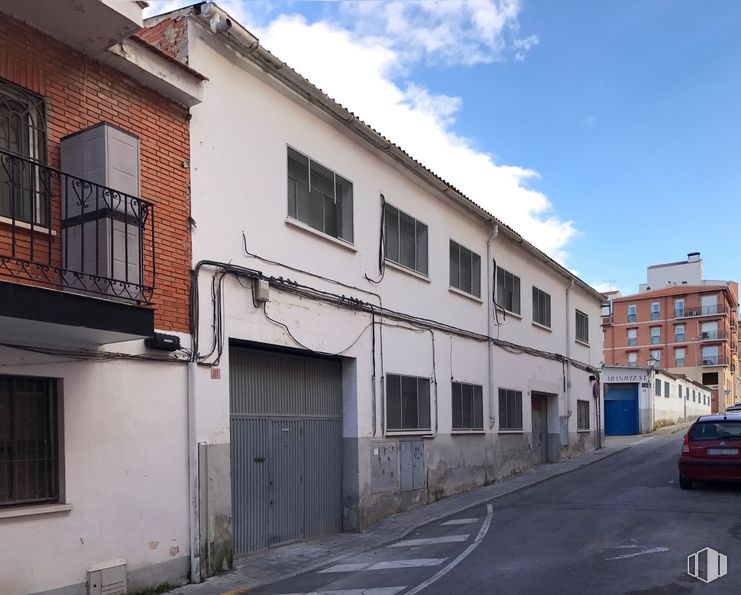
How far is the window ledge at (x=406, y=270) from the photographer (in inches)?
512

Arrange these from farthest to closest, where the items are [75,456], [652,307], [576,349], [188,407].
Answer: [652,307] < [576,349] < [188,407] < [75,456]

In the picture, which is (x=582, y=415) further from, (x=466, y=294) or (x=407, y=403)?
(x=407, y=403)

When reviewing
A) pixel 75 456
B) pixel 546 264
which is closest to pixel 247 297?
pixel 75 456

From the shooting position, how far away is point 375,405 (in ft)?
40.1

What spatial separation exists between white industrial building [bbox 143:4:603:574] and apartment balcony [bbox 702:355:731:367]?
59.9 meters

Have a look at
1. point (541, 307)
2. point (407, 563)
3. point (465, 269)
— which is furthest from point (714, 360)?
point (407, 563)

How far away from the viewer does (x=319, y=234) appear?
36.0 ft

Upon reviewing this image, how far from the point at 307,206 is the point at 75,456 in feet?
17.7

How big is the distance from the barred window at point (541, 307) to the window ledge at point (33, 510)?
16067 millimetres

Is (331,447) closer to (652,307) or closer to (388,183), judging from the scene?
(388,183)

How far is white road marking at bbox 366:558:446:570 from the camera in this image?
28.1 ft

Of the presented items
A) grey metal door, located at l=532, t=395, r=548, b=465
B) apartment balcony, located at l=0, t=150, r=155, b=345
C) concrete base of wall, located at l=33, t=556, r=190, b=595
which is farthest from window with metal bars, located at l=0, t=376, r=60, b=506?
grey metal door, located at l=532, t=395, r=548, b=465

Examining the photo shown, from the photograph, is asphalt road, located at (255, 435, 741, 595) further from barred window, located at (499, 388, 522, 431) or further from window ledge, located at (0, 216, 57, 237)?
window ledge, located at (0, 216, 57, 237)

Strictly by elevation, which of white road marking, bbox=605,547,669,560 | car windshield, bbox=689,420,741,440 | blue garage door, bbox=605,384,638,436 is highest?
car windshield, bbox=689,420,741,440
